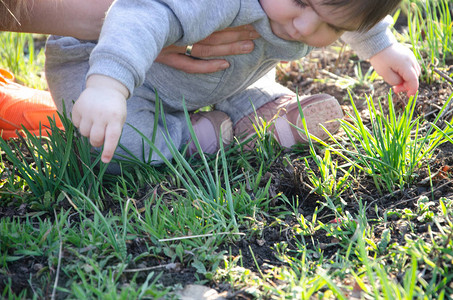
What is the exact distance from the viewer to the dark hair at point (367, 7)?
1.73 metres

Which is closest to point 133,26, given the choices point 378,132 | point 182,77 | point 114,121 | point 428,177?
point 114,121

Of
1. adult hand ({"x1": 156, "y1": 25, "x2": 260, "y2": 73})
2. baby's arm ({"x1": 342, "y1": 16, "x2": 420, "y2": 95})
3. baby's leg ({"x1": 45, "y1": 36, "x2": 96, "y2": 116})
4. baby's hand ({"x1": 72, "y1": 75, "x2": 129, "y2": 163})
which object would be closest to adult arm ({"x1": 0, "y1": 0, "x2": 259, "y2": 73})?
adult hand ({"x1": 156, "y1": 25, "x2": 260, "y2": 73})

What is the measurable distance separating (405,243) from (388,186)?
0.99 feet

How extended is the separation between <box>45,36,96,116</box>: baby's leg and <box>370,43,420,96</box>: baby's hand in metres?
1.35

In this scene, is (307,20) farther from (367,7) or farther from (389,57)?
(389,57)

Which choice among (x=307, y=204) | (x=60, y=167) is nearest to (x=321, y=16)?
(x=307, y=204)

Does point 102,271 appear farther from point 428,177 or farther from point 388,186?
point 428,177

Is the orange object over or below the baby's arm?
below

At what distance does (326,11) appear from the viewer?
1762mm

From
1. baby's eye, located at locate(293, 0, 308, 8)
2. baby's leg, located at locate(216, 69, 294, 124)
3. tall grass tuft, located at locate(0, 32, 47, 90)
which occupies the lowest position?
tall grass tuft, located at locate(0, 32, 47, 90)

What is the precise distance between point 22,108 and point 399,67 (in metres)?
1.87

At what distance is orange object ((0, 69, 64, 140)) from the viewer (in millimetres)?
2414

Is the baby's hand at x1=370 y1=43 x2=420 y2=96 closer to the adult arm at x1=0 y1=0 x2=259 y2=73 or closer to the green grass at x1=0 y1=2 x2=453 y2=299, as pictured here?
the green grass at x1=0 y1=2 x2=453 y2=299

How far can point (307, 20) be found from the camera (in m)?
1.82
